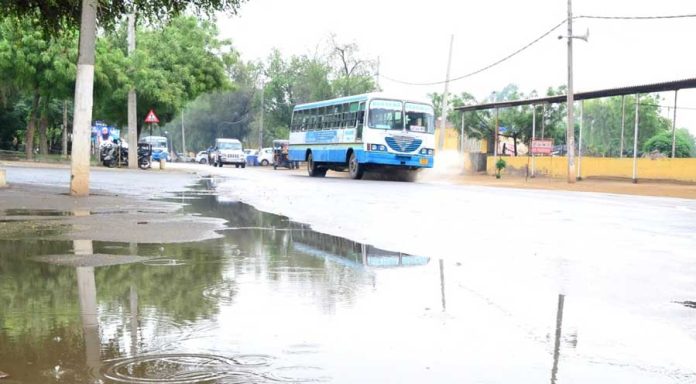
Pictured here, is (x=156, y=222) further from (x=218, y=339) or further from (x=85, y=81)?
(x=218, y=339)

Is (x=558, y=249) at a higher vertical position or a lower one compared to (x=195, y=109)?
lower

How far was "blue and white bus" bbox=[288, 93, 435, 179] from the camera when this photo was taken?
34.7m

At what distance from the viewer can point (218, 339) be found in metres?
5.16

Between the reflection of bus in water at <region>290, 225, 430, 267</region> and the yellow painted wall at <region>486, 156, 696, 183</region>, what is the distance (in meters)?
33.4

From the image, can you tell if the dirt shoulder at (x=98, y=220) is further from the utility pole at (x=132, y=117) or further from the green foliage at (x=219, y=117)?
the green foliage at (x=219, y=117)

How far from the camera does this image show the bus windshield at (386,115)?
3475cm

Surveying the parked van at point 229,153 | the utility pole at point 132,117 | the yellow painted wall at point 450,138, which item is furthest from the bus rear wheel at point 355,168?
the yellow painted wall at point 450,138

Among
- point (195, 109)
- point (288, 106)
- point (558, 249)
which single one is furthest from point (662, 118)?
point (558, 249)

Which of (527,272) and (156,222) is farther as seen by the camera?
(156,222)

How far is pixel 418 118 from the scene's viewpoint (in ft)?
117

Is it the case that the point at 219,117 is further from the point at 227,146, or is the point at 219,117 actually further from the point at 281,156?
the point at 281,156

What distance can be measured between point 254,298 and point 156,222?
6432mm

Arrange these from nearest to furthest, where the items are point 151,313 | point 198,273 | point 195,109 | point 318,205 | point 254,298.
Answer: point 151,313
point 254,298
point 198,273
point 318,205
point 195,109

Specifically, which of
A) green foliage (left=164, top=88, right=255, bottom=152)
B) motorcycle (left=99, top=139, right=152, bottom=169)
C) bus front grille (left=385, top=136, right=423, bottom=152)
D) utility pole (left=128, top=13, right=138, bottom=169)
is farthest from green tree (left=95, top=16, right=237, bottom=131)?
green foliage (left=164, top=88, right=255, bottom=152)
